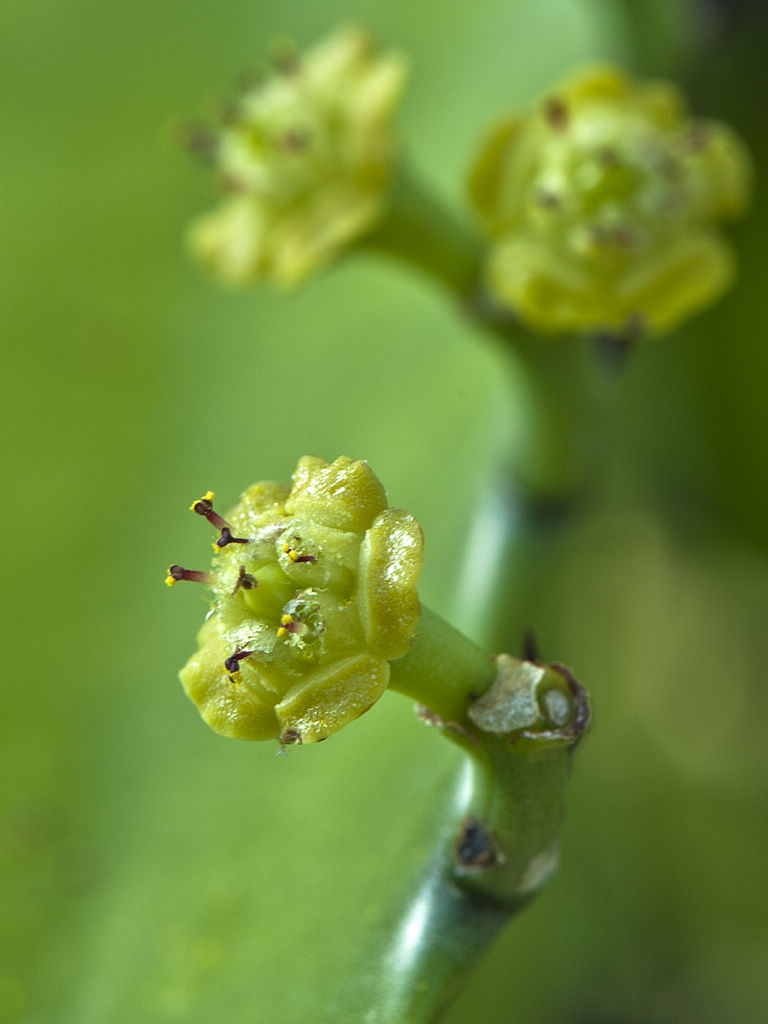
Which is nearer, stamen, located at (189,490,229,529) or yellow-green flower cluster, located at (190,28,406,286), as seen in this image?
stamen, located at (189,490,229,529)

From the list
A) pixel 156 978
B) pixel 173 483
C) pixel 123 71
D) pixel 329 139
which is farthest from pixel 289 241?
pixel 123 71

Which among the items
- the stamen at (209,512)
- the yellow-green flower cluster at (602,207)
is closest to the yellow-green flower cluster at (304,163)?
the yellow-green flower cluster at (602,207)

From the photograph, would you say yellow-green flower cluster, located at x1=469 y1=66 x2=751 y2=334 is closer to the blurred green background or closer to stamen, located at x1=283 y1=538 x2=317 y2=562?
the blurred green background

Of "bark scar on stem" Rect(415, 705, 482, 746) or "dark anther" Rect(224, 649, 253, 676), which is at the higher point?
"dark anther" Rect(224, 649, 253, 676)

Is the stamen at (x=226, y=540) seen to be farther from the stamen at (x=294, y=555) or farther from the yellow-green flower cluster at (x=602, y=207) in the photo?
the yellow-green flower cluster at (x=602, y=207)

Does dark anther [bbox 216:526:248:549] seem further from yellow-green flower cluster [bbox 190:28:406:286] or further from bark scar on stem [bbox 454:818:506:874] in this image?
yellow-green flower cluster [bbox 190:28:406:286]

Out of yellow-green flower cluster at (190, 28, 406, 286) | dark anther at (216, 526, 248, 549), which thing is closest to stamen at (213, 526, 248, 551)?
dark anther at (216, 526, 248, 549)
